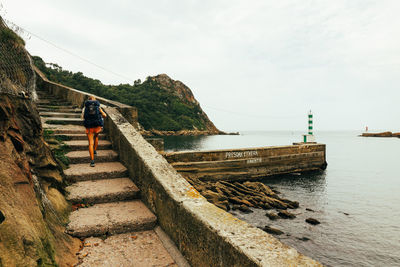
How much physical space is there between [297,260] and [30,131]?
349cm

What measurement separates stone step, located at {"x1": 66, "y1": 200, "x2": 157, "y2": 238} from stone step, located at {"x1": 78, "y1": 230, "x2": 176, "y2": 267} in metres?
0.09

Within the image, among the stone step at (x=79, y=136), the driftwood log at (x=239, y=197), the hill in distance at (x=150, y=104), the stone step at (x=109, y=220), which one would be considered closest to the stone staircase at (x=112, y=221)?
the stone step at (x=109, y=220)

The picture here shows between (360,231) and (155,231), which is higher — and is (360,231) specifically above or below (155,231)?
below

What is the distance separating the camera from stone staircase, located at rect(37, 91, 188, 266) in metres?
2.58

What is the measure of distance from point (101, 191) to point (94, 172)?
632 mm

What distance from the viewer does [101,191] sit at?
Answer: 12.2 ft

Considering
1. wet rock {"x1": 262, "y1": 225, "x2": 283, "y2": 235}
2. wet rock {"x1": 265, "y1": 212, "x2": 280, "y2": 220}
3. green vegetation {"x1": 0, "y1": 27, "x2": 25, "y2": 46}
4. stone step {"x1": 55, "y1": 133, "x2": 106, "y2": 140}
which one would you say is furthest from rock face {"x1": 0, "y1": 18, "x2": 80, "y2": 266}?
green vegetation {"x1": 0, "y1": 27, "x2": 25, "y2": 46}

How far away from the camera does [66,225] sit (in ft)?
9.46

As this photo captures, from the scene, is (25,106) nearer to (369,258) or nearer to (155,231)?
(155,231)

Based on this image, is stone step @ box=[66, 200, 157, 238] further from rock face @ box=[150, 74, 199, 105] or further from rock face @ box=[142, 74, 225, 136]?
rock face @ box=[150, 74, 199, 105]

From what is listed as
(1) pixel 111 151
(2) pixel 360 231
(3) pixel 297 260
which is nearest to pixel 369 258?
(2) pixel 360 231

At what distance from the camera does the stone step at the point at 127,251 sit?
2488mm

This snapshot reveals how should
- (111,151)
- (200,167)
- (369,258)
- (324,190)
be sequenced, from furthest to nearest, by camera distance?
(324,190), (200,167), (369,258), (111,151)

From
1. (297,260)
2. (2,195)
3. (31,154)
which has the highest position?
(31,154)
